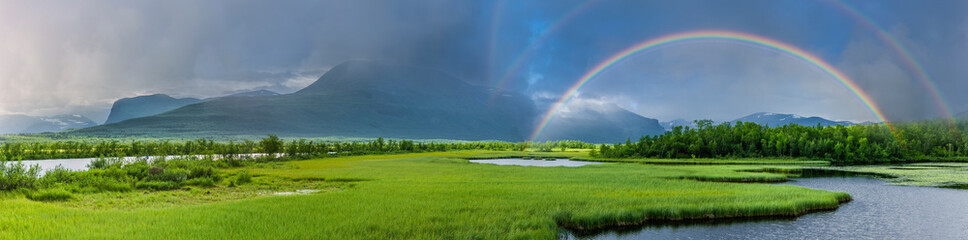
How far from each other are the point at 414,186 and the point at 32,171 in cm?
2027

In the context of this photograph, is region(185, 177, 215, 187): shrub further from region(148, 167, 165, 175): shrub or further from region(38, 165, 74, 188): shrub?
region(38, 165, 74, 188): shrub

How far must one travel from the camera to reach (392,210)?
18688mm

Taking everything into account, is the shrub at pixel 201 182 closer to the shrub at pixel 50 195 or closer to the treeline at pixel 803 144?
the shrub at pixel 50 195

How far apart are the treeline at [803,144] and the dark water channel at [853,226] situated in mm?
59377

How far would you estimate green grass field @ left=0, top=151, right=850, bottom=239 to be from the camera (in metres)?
14.5

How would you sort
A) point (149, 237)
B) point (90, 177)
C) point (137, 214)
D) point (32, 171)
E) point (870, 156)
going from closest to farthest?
point (149, 237), point (137, 214), point (32, 171), point (90, 177), point (870, 156)

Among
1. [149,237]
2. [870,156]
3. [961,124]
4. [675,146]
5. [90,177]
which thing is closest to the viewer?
[149,237]

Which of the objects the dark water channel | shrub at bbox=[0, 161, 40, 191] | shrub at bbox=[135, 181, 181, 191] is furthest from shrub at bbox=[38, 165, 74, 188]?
the dark water channel

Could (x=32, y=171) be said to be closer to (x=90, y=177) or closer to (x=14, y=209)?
(x=90, y=177)

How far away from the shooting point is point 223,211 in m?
18.0

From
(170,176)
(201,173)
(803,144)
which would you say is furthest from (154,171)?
(803,144)

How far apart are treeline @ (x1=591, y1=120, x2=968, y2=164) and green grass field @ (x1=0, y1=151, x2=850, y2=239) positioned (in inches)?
2306

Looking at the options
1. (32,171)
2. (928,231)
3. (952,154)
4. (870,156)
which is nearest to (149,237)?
(32,171)

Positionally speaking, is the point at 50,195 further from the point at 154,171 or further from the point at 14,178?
the point at 154,171
